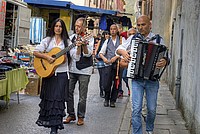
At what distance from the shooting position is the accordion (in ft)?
16.9

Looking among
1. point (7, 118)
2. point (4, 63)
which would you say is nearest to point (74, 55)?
point (7, 118)

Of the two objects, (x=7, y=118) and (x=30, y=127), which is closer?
(x=30, y=127)

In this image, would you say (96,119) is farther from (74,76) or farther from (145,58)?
(145,58)

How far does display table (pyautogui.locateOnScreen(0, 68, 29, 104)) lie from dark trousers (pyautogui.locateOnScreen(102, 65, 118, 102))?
193 centimetres

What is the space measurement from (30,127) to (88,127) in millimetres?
1027

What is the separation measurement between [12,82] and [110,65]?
2328 millimetres

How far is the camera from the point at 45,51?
19.5 feet

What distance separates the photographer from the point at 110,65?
29.1 ft

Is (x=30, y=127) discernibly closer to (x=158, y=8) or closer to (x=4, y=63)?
(x=4, y=63)

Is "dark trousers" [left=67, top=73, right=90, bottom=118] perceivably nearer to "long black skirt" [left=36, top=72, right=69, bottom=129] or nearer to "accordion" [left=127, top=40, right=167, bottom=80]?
"long black skirt" [left=36, top=72, right=69, bottom=129]

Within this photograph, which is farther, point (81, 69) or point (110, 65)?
point (110, 65)

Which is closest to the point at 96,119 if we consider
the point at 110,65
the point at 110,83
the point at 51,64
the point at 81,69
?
the point at 81,69

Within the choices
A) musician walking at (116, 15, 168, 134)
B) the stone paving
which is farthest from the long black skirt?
the stone paving

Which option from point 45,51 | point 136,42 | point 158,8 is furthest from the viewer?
point 158,8
